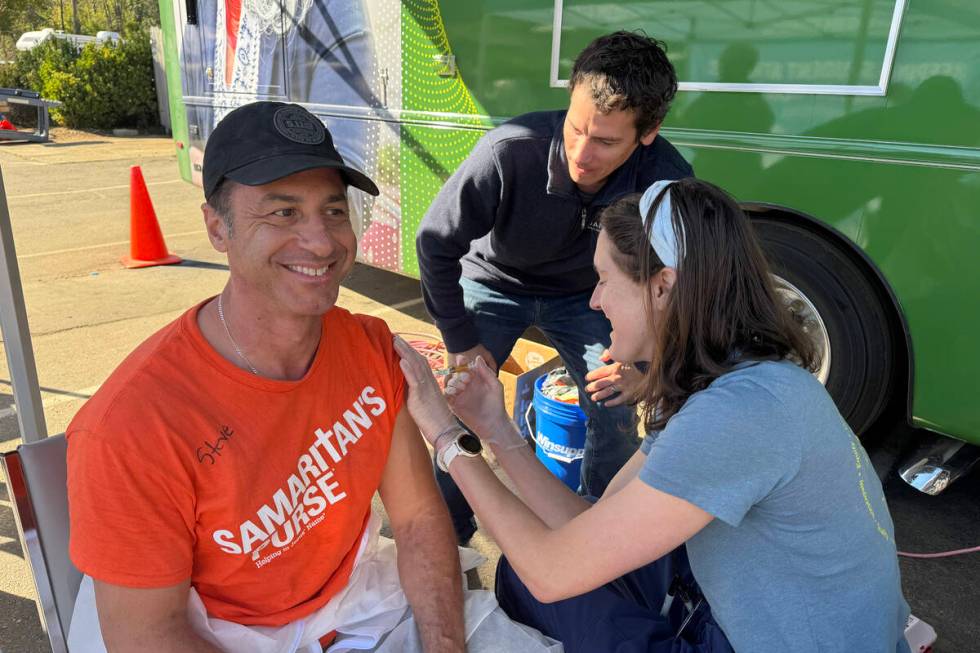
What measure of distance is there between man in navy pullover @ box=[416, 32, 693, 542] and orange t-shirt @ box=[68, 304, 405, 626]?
0.88 metres

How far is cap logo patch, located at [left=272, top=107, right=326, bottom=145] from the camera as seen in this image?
154cm

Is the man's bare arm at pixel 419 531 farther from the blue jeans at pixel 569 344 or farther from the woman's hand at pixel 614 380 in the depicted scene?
the blue jeans at pixel 569 344

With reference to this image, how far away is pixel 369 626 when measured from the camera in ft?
5.44

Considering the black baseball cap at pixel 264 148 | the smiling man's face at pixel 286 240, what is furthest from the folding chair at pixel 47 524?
the black baseball cap at pixel 264 148

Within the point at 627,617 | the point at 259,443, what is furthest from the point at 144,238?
the point at 627,617

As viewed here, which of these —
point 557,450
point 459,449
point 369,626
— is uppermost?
point 459,449

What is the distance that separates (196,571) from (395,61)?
3.62 meters

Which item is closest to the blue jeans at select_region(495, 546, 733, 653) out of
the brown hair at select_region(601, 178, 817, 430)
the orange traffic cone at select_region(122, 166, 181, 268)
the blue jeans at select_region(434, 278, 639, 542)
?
the brown hair at select_region(601, 178, 817, 430)

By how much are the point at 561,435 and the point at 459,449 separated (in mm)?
1575

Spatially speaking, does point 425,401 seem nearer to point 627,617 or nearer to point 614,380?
point 627,617

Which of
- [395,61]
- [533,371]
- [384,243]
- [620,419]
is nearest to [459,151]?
[395,61]

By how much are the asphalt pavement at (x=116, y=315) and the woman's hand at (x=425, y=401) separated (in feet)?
4.16

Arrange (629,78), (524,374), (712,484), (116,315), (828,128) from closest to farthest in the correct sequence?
1. (712,484)
2. (629,78)
3. (828,128)
4. (524,374)
5. (116,315)

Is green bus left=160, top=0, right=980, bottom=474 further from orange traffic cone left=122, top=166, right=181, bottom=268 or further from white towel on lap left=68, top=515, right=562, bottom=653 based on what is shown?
orange traffic cone left=122, top=166, right=181, bottom=268
